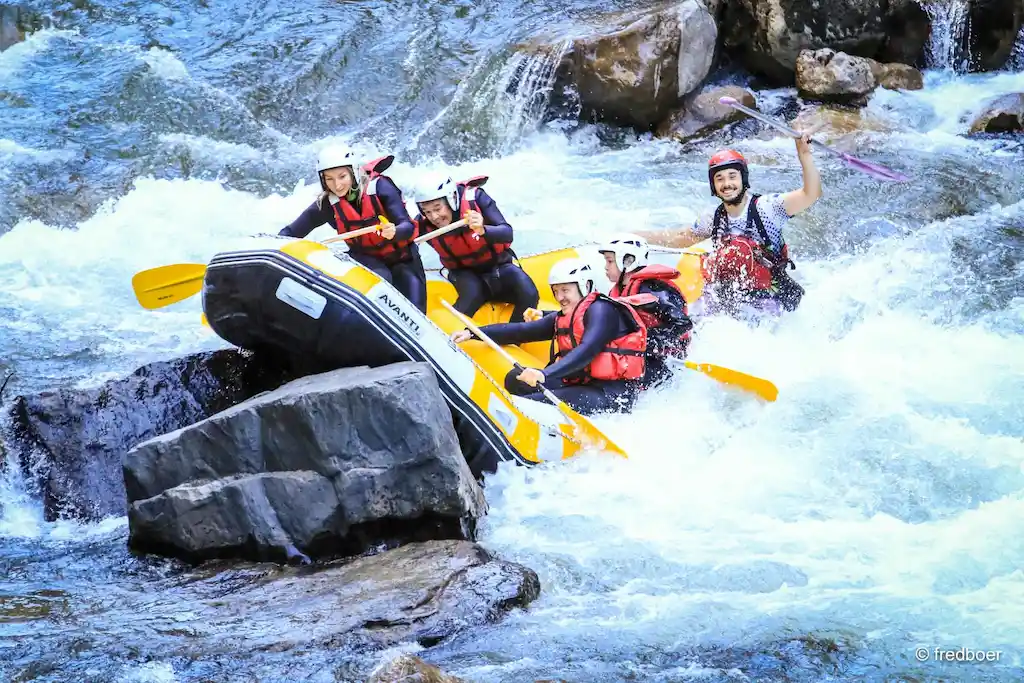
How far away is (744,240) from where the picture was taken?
673 cm

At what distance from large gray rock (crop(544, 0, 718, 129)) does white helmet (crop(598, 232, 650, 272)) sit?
504cm

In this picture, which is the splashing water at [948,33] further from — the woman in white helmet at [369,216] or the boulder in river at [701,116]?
the woman in white helmet at [369,216]

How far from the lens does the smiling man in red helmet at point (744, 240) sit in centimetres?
672

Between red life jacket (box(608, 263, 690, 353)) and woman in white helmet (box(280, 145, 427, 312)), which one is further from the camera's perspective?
woman in white helmet (box(280, 145, 427, 312))

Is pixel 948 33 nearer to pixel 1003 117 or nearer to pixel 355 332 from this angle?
pixel 1003 117

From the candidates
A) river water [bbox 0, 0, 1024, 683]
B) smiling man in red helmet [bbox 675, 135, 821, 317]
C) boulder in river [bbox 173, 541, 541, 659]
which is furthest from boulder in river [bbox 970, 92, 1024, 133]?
boulder in river [bbox 173, 541, 541, 659]

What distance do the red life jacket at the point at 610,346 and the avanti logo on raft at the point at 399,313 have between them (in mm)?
938

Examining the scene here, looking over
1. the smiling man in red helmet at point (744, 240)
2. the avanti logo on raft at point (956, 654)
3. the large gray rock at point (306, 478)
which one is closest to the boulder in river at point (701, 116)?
the smiling man in red helmet at point (744, 240)

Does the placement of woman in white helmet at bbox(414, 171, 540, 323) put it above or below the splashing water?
below

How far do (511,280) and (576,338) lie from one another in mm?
879

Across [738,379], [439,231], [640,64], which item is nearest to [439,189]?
[439,231]

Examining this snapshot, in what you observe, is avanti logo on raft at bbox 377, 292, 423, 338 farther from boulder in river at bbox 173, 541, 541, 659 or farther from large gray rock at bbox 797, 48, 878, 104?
large gray rock at bbox 797, 48, 878, 104

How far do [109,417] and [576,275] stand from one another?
2.36m

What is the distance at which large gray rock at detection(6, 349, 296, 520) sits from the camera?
17.4 feet
